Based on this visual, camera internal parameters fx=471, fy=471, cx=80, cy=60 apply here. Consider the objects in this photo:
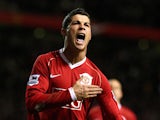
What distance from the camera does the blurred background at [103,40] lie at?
35.0 feet

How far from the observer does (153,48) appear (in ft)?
40.2

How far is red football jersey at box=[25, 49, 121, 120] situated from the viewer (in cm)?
315

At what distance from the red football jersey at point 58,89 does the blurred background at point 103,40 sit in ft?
22.4

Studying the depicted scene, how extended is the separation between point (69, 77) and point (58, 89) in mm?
130

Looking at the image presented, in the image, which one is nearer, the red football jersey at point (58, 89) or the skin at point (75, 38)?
the red football jersey at point (58, 89)

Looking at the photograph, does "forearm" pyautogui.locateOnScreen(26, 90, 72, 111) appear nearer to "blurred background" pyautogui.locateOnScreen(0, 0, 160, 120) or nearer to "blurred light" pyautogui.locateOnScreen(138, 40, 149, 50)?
"blurred background" pyautogui.locateOnScreen(0, 0, 160, 120)

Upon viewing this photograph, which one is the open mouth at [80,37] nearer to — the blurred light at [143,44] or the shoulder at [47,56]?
the shoulder at [47,56]

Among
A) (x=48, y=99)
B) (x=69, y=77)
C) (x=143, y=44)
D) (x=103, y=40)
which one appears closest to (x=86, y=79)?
(x=69, y=77)

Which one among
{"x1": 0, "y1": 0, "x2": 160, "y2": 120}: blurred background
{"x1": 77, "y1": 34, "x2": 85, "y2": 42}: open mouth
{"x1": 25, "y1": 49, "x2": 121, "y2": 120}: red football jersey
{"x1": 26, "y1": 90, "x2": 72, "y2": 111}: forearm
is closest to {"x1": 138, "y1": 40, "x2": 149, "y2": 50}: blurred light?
{"x1": 0, "y1": 0, "x2": 160, "y2": 120}: blurred background

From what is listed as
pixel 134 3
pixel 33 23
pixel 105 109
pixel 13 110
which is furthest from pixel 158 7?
pixel 105 109

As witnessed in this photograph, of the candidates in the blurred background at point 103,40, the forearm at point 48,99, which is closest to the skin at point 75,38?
the forearm at point 48,99

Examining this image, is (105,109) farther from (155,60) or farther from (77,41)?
(155,60)

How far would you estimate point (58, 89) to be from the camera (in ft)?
11.2

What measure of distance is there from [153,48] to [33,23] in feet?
10.6
